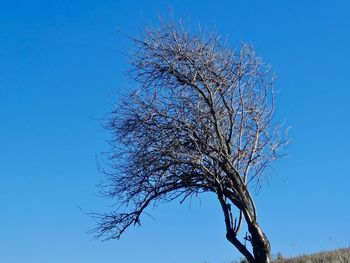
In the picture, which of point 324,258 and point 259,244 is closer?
point 259,244

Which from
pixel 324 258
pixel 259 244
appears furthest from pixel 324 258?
pixel 259 244

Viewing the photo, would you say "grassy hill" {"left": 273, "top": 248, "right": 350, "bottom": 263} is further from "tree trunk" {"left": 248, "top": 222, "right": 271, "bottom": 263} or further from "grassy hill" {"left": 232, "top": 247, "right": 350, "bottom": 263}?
"tree trunk" {"left": 248, "top": 222, "right": 271, "bottom": 263}

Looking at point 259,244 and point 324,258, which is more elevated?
point 324,258

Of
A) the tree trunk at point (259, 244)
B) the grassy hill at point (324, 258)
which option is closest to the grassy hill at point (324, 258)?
the grassy hill at point (324, 258)

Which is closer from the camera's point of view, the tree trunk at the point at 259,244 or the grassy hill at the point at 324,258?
the tree trunk at the point at 259,244

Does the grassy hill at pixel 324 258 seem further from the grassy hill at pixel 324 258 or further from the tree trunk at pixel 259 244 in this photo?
the tree trunk at pixel 259 244

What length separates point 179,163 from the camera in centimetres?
1383

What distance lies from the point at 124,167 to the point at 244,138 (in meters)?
2.87

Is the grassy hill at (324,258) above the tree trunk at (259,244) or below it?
above

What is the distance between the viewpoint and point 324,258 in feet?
50.7

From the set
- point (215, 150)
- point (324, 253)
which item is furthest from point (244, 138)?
point (324, 253)

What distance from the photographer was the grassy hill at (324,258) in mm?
14553

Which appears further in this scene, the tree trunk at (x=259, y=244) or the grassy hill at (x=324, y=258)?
the grassy hill at (x=324, y=258)

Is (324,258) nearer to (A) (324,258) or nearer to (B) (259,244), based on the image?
(A) (324,258)
